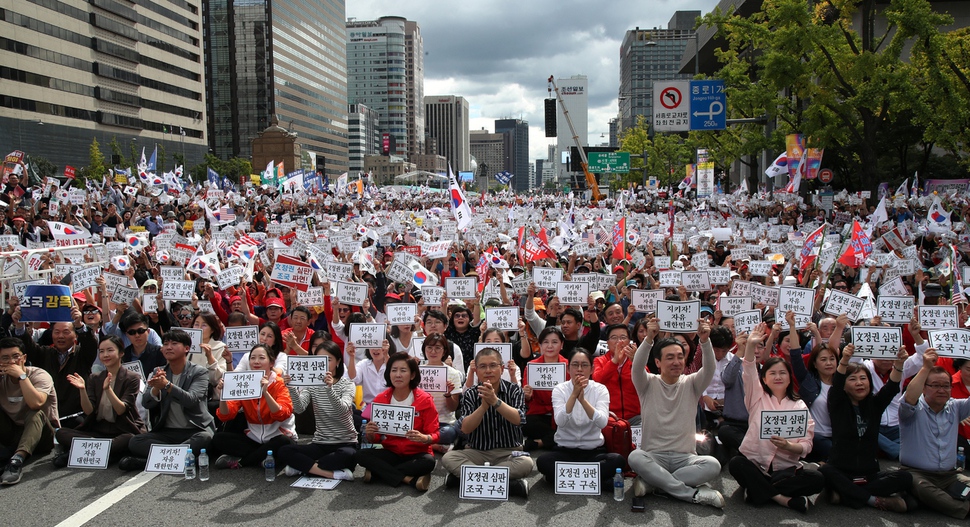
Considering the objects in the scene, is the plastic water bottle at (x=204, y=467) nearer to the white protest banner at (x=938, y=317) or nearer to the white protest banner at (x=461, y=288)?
the white protest banner at (x=461, y=288)

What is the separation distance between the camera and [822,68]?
22.6 m

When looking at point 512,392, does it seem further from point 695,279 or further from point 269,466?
point 695,279

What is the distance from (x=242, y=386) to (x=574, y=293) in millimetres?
4502

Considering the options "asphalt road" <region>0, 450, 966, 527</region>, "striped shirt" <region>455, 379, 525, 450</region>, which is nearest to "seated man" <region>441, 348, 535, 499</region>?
"striped shirt" <region>455, 379, 525, 450</region>

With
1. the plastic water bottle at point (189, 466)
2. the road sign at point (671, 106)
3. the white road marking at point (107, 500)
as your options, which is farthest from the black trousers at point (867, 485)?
the road sign at point (671, 106)

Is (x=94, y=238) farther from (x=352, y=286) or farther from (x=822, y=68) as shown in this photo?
(x=822, y=68)

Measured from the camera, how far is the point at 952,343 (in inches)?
243

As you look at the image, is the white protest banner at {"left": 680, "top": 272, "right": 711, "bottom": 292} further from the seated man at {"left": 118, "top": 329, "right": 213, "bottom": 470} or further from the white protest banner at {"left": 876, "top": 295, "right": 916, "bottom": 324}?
the seated man at {"left": 118, "top": 329, "right": 213, "bottom": 470}

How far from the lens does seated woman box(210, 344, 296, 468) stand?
22.0 feet

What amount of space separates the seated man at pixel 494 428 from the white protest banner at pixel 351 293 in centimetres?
314

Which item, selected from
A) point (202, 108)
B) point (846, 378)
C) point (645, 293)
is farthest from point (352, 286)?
point (202, 108)

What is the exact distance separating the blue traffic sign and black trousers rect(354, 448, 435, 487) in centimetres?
1692

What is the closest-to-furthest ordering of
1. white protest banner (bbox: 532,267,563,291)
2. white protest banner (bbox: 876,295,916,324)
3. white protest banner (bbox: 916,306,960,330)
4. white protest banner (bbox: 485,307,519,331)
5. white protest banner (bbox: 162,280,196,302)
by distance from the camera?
white protest banner (bbox: 916,306,960,330), white protest banner (bbox: 876,295,916,324), white protest banner (bbox: 485,307,519,331), white protest banner (bbox: 162,280,196,302), white protest banner (bbox: 532,267,563,291)

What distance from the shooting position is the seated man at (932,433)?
19.0 ft
